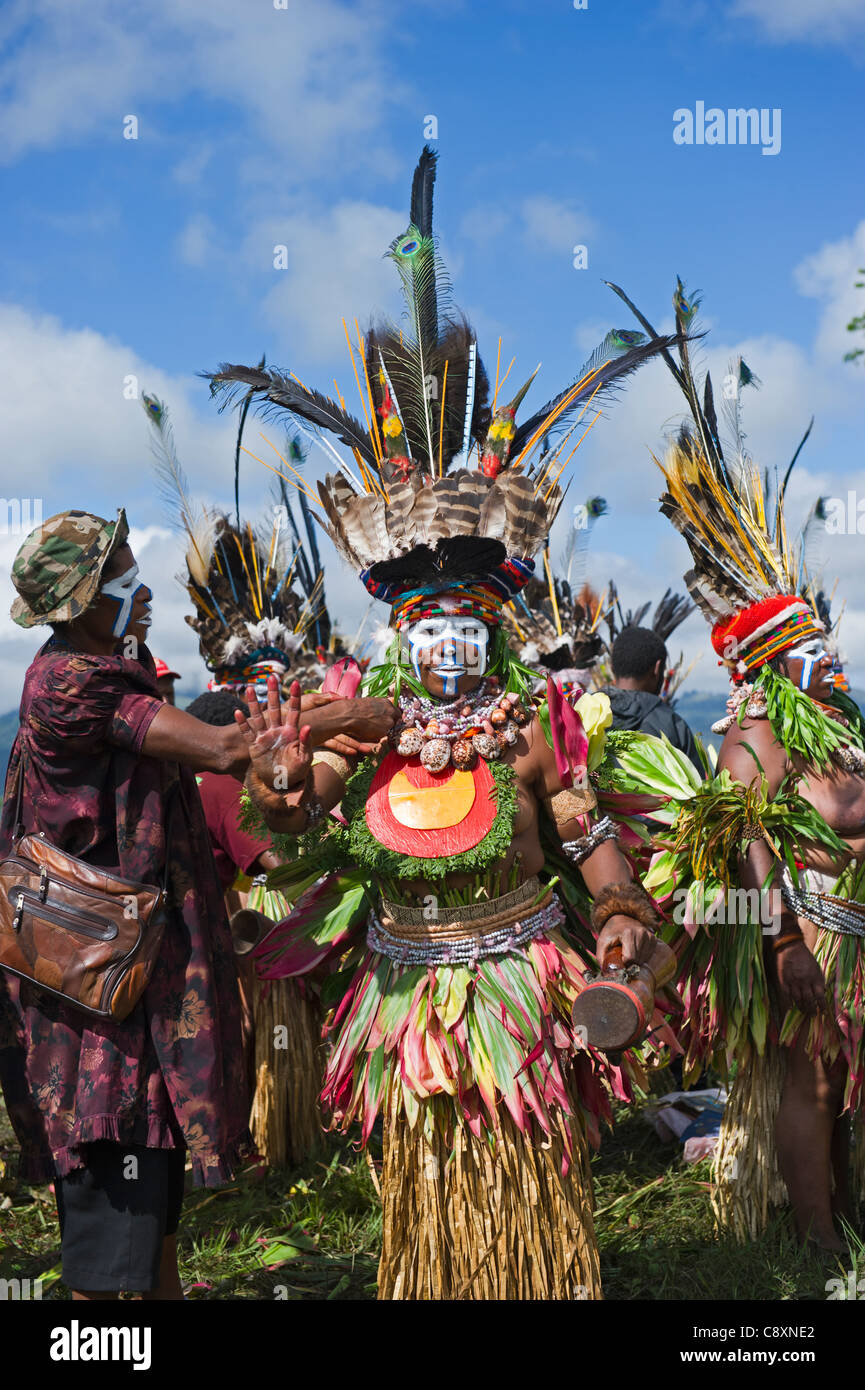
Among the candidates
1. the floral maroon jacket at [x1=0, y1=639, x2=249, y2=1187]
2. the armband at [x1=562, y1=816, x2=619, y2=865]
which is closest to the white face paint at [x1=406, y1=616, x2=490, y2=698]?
the armband at [x1=562, y1=816, x2=619, y2=865]

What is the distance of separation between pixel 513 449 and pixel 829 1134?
8.49ft

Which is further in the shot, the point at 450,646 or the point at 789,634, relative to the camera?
the point at 789,634

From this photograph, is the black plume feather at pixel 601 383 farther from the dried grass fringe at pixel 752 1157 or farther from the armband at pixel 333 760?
the dried grass fringe at pixel 752 1157

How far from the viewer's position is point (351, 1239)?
4.17 metres

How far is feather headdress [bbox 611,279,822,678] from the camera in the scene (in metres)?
4.33

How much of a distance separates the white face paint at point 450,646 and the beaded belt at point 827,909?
1.56 meters

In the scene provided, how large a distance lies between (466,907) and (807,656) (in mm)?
1727

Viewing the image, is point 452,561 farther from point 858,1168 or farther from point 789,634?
point 858,1168

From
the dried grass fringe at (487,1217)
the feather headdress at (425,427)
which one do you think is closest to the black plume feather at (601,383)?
the feather headdress at (425,427)

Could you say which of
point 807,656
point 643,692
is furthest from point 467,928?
point 643,692

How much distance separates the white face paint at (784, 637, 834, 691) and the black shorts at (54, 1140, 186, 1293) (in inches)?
103

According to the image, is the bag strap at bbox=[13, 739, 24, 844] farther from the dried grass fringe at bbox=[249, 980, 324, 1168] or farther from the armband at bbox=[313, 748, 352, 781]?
the dried grass fringe at bbox=[249, 980, 324, 1168]
